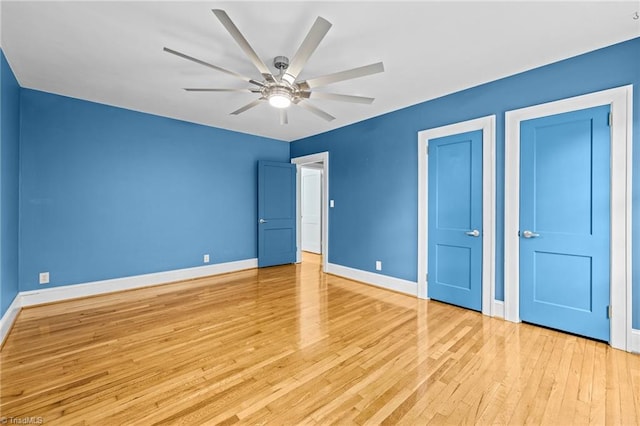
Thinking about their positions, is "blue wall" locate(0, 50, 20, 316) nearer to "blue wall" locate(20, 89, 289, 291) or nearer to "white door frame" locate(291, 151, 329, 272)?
"blue wall" locate(20, 89, 289, 291)

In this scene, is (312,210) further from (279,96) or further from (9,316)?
(9,316)

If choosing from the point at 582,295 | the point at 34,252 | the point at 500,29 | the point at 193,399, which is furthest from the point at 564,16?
the point at 34,252

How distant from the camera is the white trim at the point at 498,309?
3021 millimetres

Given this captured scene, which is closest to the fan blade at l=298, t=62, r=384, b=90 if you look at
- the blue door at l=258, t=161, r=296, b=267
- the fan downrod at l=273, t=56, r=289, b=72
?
the fan downrod at l=273, t=56, r=289, b=72

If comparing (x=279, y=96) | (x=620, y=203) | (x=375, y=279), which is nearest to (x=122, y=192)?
(x=279, y=96)

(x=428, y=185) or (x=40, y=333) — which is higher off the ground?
(x=428, y=185)

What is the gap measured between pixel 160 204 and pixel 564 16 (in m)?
5.13

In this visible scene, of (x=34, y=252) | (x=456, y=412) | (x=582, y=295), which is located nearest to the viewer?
(x=456, y=412)

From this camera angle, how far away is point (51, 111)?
3.51 m

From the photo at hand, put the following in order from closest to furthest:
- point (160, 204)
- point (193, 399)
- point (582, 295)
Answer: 1. point (193, 399)
2. point (582, 295)
3. point (160, 204)

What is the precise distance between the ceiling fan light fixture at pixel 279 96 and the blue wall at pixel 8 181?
248 cm

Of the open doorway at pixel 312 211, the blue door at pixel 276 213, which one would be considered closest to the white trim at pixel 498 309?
the blue door at pixel 276 213

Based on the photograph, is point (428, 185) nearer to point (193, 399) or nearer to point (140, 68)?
point (193, 399)

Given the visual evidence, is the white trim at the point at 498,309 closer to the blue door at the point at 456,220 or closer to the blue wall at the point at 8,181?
the blue door at the point at 456,220
